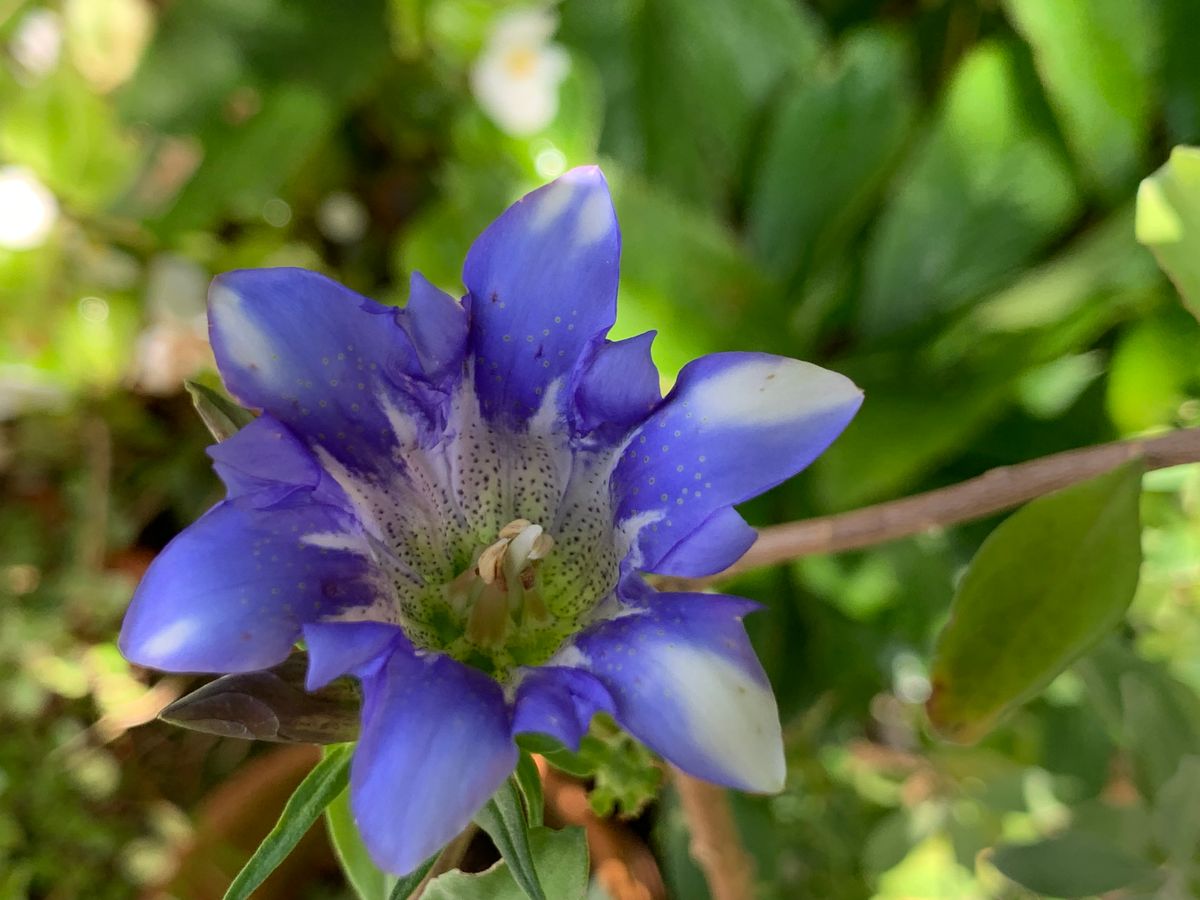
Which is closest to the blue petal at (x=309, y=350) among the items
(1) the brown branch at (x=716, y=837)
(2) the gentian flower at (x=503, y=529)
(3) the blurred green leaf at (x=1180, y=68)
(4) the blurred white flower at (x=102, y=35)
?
(2) the gentian flower at (x=503, y=529)

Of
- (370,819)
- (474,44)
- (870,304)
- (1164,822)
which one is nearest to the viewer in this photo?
(370,819)

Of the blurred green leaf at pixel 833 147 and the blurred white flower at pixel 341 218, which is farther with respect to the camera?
the blurred white flower at pixel 341 218

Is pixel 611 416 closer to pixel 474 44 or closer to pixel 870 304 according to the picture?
pixel 870 304

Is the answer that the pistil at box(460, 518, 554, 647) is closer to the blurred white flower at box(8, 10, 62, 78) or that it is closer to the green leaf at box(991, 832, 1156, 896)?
the green leaf at box(991, 832, 1156, 896)

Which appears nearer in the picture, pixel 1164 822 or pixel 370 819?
pixel 370 819

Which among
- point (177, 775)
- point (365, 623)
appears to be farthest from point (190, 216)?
point (365, 623)

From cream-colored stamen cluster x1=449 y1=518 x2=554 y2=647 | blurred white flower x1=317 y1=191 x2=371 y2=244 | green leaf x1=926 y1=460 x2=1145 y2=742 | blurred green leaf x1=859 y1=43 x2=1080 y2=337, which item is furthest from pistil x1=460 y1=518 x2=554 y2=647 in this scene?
blurred white flower x1=317 y1=191 x2=371 y2=244

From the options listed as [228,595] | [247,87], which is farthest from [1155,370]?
[247,87]

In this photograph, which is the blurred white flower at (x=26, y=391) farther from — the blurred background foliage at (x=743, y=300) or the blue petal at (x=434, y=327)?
the blue petal at (x=434, y=327)
